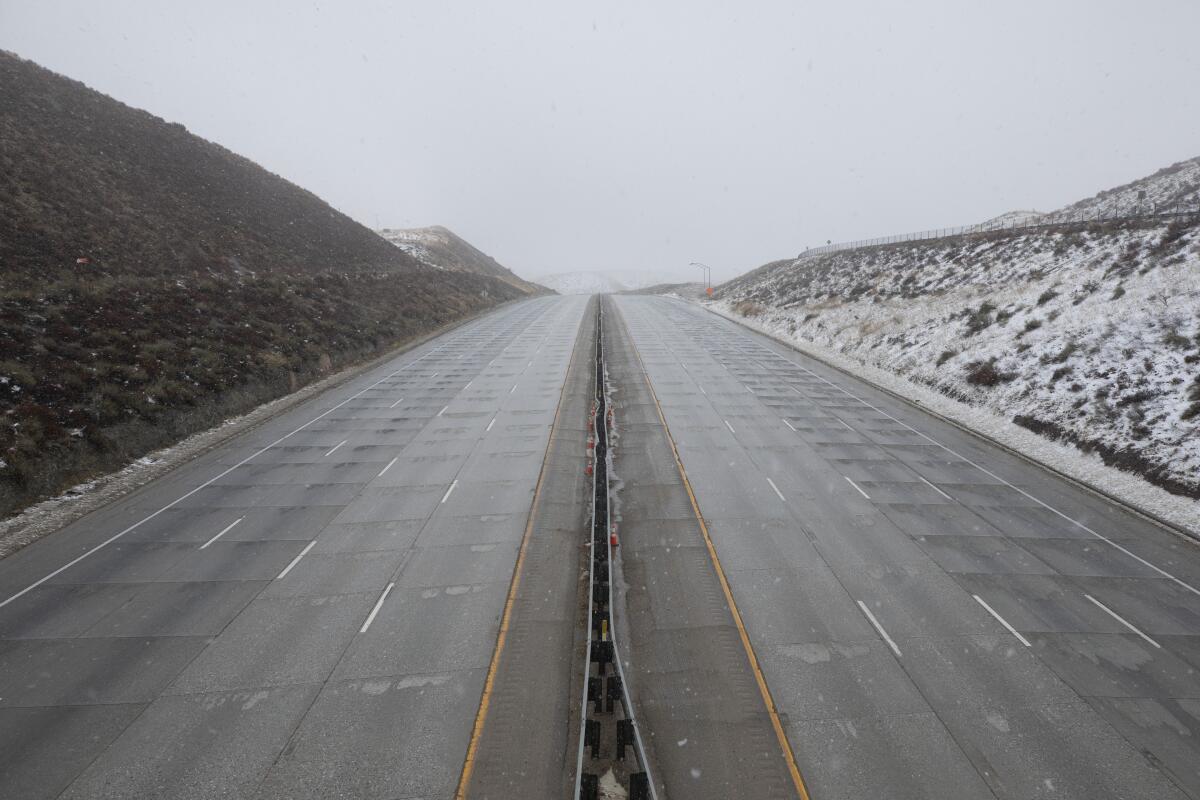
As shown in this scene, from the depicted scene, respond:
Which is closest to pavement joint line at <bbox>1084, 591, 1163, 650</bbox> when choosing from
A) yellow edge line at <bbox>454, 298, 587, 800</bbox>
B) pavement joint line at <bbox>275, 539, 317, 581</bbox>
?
yellow edge line at <bbox>454, 298, 587, 800</bbox>

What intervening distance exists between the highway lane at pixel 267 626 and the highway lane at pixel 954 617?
6.43 meters

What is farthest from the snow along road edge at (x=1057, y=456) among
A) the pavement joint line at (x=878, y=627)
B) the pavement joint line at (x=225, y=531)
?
the pavement joint line at (x=225, y=531)

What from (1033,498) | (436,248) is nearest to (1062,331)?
(1033,498)

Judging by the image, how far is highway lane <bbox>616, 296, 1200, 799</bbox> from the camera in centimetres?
859

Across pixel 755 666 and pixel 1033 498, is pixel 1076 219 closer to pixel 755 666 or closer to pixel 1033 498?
pixel 1033 498

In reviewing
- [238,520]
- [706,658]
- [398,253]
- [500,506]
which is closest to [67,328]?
[238,520]

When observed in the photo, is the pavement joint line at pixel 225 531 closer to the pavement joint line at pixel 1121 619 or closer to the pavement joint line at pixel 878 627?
the pavement joint line at pixel 878 627

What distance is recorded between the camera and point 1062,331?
88.8 feet

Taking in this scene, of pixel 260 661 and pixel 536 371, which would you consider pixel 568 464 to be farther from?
pixel 536 371

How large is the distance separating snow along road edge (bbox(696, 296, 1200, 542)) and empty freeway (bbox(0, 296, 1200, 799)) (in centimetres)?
66

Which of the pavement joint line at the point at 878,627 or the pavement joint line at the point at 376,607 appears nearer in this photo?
the pavement joint line at the point at 878,627

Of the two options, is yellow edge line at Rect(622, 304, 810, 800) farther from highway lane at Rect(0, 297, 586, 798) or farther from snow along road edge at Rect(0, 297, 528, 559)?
snow along road edge at Rect(0, 297, 528, 559)

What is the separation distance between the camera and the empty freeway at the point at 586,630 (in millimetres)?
8445

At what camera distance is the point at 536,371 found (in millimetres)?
35281
